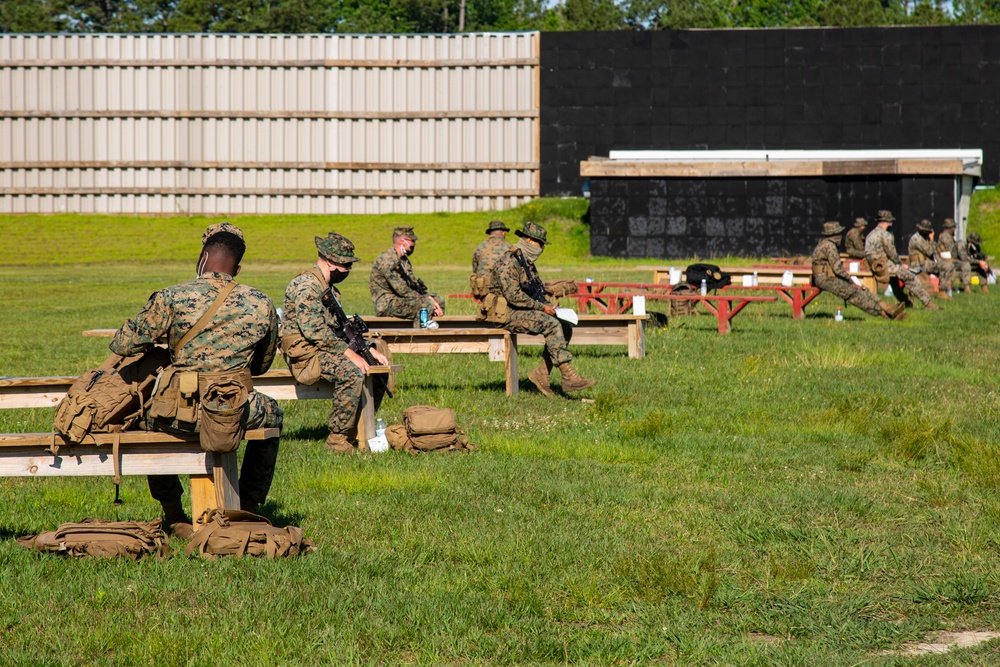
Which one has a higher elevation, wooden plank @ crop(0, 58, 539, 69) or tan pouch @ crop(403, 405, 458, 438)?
wooden plank @ crop(0, 58, 539, 69)

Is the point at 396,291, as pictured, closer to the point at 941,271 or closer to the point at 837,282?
the point at 837,282

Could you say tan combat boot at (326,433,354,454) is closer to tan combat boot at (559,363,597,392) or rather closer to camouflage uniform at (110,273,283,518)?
camouflage uniform at (110,273,283,518)

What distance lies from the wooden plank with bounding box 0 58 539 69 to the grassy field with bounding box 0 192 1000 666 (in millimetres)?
38461

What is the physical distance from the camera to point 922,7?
A: 7638 centimetres

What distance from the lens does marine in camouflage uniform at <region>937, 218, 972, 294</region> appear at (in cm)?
2644

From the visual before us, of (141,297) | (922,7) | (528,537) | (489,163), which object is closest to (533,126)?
(489,163)

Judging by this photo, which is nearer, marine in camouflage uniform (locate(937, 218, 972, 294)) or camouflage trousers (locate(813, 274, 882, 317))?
camouflage trousers (locate(813, 274, 882, 317))

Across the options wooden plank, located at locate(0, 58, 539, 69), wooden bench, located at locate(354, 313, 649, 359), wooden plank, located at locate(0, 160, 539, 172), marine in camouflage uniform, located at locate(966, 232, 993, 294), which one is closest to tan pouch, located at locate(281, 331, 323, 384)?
wooden bench, located at locate(354, 313, 649, 359)

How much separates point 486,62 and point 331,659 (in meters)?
47.1

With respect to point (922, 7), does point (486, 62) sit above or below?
below

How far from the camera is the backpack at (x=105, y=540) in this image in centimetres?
609

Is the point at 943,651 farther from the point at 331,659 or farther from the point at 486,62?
the point at 486,62

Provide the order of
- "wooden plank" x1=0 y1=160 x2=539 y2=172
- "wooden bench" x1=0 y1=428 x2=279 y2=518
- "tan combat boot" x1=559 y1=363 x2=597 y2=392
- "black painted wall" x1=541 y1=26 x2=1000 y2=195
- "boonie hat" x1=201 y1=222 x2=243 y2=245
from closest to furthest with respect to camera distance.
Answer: "wooden bench" x1=0 y1=428 x2=279 y2=518 → "boonie hat" x1=201 y1=222 x2=243 y2=245 → "tan combat boot" x1=559 y1=363 x2=597 y2=392 → "black painted wall" x1=541 y1=26 x2=1000 y2=195 → "wooden plank" x1=0 y1=160 x2=539 y2=172

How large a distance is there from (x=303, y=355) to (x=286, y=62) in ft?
143
